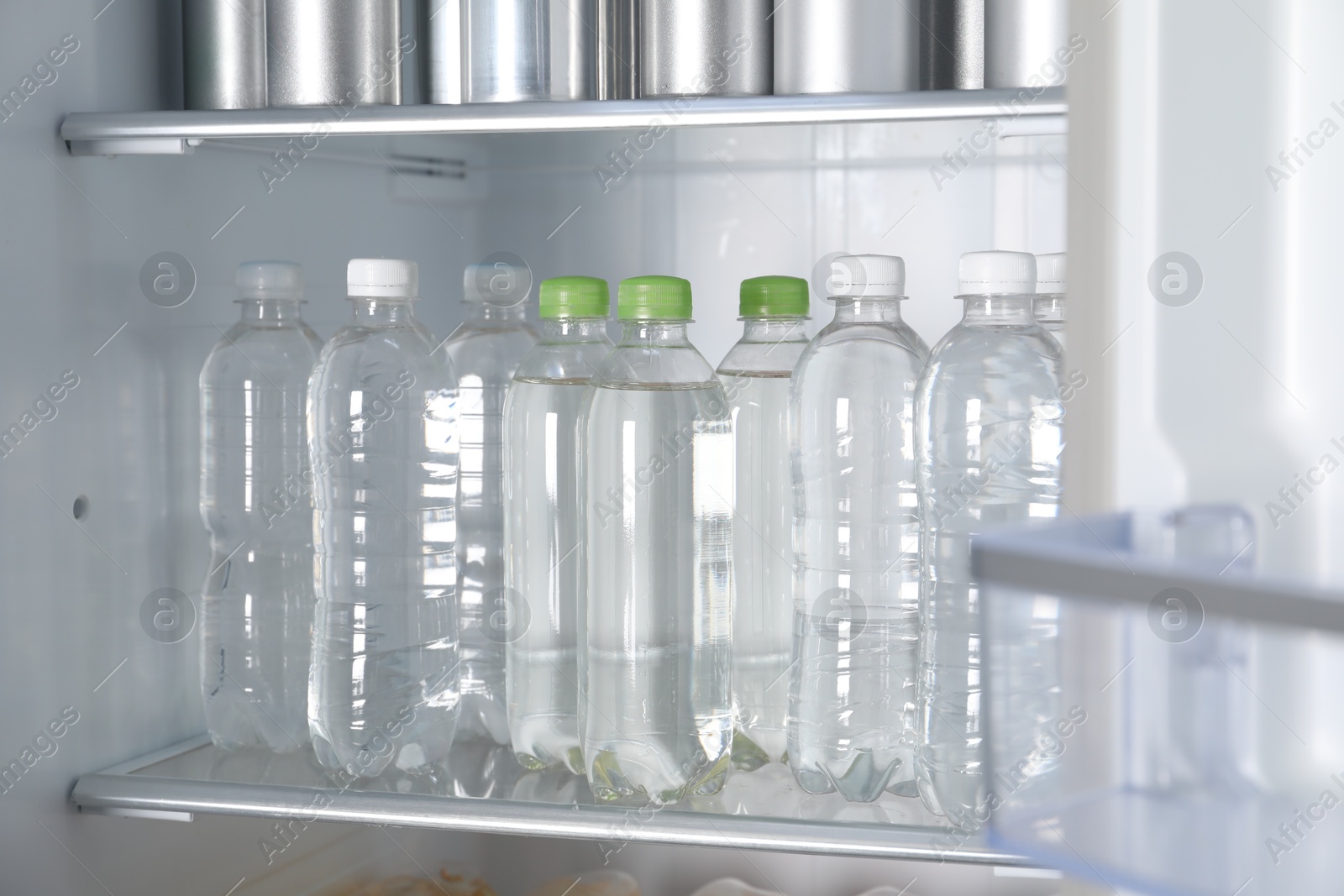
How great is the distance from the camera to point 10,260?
95cm

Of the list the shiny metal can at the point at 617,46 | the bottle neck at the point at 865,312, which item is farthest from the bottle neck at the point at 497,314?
the bottle neck at the point at 865,312

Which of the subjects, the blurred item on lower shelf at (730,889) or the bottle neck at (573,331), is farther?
the blurred item on lower shelf at (730,889)

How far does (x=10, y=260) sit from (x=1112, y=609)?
0.85 m

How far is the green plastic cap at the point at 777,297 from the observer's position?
3.36 ft

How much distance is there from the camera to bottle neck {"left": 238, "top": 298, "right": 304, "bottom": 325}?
3.77 feet

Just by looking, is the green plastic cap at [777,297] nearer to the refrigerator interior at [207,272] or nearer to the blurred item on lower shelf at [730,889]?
the refrigerator interior at [207,272]

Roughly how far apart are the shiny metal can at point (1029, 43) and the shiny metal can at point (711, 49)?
0.17m

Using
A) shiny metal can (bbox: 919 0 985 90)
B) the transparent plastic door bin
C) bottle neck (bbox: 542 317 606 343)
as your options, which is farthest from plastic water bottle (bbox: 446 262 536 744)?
the transparent plastic door bin

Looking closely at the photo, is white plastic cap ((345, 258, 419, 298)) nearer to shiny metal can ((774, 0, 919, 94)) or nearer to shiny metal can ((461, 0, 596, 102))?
shiny metal can ((461, 0, 596, 102))

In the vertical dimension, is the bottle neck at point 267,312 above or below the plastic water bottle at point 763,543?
above

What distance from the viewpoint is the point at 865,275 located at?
0.97 m

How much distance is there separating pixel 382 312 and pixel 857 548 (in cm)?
49

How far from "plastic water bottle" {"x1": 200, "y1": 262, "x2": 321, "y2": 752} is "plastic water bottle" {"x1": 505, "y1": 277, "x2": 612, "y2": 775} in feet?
0.75

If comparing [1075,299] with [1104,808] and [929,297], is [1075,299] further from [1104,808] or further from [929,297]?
[929,297]
